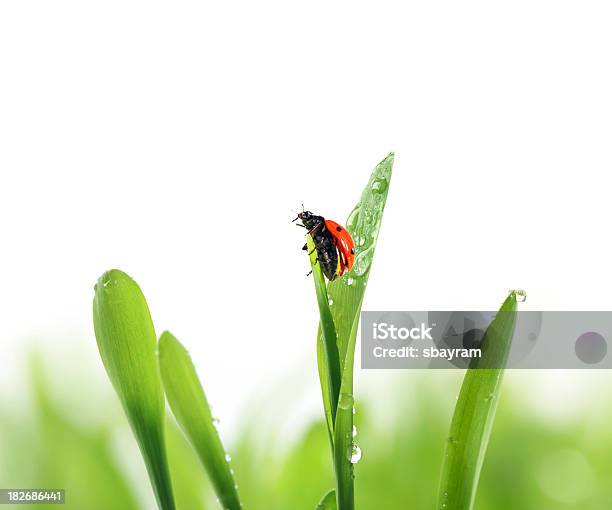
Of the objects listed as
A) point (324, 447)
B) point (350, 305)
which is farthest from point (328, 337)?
point (324, 447)

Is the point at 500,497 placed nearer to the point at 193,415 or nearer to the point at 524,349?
the point at 524,349

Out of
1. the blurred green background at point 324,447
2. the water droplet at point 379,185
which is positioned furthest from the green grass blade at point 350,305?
the blurred green background at point 324,447

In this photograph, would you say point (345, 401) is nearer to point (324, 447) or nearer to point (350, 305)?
point (350, 305)

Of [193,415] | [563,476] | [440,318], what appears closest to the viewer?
[193,415]

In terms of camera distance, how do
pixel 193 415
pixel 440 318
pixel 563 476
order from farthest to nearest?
pixel 563 476
pixel 440 318
pixel 193 415

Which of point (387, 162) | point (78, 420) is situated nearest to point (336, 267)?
point (387, 162)

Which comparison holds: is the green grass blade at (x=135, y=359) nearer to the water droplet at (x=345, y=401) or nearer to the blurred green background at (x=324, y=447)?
the water droplet at (x=345, y=401)
